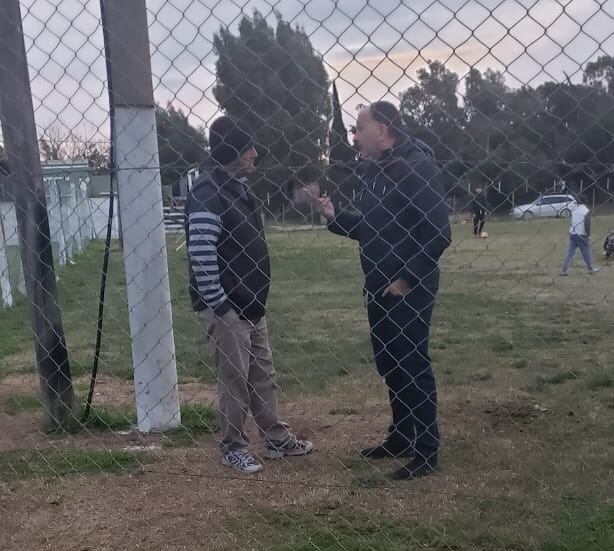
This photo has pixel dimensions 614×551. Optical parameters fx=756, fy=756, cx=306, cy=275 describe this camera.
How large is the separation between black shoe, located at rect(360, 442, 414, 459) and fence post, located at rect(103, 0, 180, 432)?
117cm

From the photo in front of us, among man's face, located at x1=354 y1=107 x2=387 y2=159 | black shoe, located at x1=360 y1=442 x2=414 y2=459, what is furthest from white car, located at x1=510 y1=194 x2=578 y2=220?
black shoe, located at x1=360 y1=442 x2=414 y2=459

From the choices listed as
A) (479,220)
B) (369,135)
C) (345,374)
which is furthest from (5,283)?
(479,220)

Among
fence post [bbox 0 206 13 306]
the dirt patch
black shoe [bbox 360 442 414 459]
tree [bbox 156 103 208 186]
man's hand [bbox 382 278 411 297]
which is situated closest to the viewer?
tree [bbox 156 103 208 186]

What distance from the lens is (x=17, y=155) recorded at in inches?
160

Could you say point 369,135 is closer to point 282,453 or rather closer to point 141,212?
point 141,212

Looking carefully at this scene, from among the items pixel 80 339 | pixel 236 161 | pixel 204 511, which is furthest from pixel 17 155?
pixel 80 339

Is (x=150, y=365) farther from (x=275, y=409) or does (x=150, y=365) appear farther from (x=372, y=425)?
(x=372, y=425)

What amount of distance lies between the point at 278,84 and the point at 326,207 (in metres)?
0.87

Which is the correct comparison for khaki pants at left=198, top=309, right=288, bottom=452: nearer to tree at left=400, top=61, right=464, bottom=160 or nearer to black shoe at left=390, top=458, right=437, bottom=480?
black shoe at left=390, top=458, right=437, bottom=480

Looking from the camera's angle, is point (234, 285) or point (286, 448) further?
point (286, 448)

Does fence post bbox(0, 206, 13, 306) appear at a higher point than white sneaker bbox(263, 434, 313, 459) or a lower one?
higher

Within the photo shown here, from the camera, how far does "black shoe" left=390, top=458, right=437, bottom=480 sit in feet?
11.8

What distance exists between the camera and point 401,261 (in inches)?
136

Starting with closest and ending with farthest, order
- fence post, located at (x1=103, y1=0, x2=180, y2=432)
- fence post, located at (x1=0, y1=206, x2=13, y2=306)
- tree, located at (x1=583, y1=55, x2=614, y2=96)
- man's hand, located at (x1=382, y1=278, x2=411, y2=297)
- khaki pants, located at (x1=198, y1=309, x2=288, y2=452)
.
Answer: tree, located at (x1=583, y1=55, x2=614, y2=96), man's hand, located at (x1=382, y1=278, x2=411, y2=297), khaki pants, located at (x1=198, y1=309, x2=288, y2=452), fence post, located at (x1=103, y1=0, x2=180, y2=432), fence post, located at (x1=0, y1=206, x2=13, y2=306)
